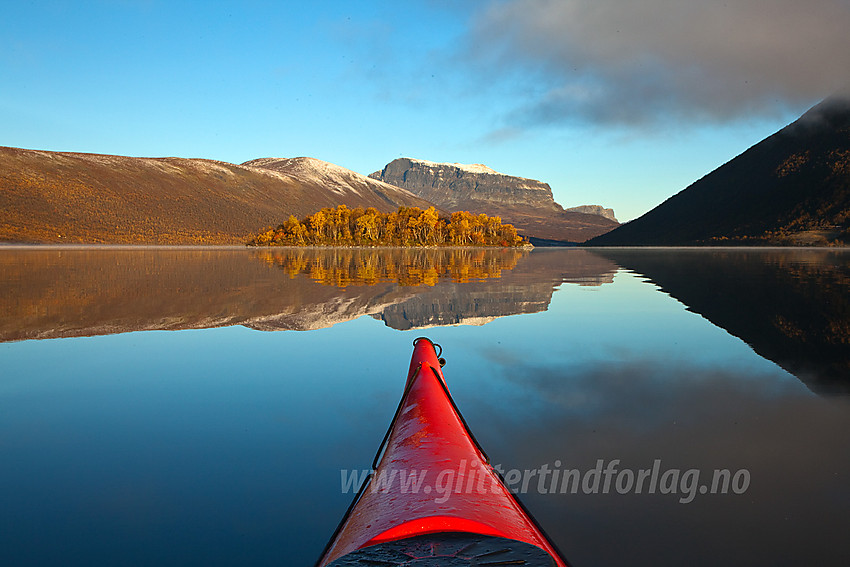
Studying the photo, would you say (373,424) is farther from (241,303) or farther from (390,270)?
(390,270)

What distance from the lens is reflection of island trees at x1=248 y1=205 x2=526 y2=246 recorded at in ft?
515

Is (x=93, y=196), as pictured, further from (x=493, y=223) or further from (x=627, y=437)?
(x=627, y=437)

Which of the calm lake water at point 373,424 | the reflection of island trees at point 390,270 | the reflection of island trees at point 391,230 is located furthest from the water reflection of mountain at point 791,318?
the reflection of island trees at point 391,230

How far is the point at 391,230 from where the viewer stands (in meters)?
160

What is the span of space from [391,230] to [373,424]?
15362 centimetres

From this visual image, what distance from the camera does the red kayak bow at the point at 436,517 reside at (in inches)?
127

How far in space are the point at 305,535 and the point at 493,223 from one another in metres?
166

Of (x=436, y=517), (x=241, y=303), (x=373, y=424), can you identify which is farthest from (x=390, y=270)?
(x=436, y=517)

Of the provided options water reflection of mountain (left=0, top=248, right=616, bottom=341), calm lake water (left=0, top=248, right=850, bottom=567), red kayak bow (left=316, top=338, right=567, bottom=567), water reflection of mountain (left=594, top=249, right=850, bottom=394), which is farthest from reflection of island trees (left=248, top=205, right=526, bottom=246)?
red kayak bow (left=316, top=338, right=567, bottom=567)

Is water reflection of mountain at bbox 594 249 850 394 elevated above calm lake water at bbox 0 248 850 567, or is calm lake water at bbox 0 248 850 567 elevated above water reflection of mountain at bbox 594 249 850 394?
water reflection of mountain at bbox 594 249 850 394

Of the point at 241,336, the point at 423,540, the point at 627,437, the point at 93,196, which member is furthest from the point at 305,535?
the point at 93,196

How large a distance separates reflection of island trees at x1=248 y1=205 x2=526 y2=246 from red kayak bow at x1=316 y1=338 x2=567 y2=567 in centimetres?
15045

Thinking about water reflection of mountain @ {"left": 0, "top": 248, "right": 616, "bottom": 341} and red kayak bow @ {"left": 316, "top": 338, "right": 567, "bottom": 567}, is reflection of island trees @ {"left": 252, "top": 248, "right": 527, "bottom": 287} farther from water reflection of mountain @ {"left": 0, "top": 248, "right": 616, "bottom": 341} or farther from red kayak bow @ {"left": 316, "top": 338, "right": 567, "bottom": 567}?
red kayak bow @ {"left": 316, "top": 338, "right": 567, "bottom": 567}

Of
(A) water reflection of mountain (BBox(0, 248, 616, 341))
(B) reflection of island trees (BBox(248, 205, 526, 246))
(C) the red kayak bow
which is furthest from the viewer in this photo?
(B) reflection of island trees (BBox(248, 205, 526, 246))
